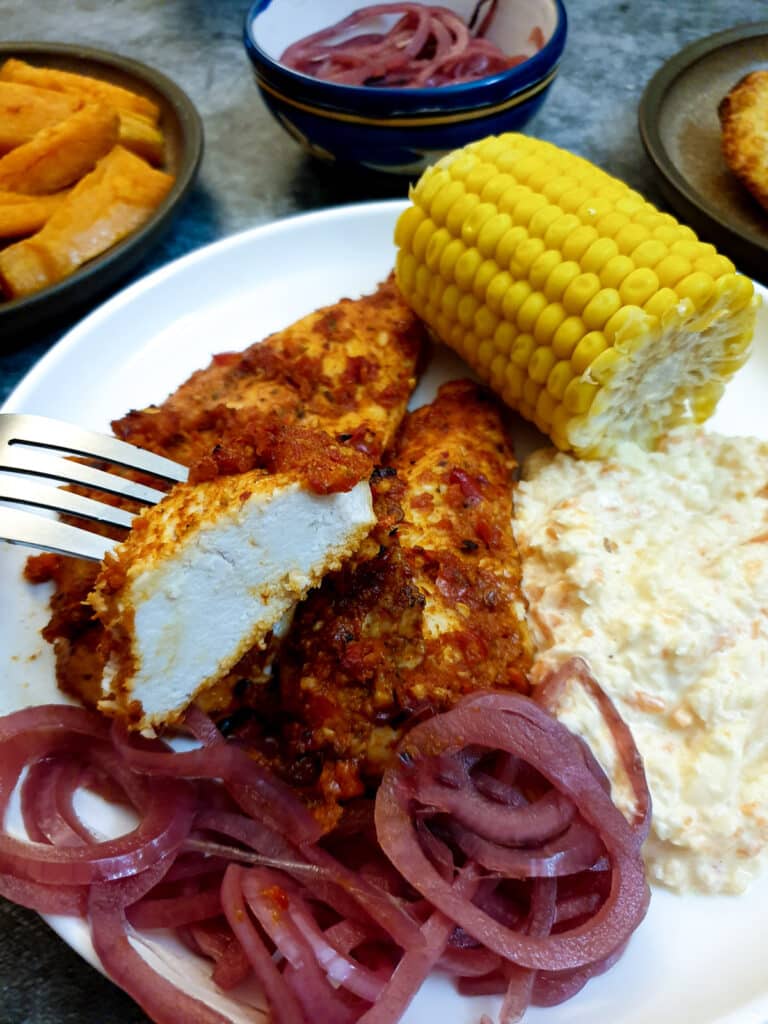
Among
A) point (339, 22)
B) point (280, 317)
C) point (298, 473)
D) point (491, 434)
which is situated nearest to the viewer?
point (298, 473)

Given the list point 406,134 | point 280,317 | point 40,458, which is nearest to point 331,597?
point 40,458

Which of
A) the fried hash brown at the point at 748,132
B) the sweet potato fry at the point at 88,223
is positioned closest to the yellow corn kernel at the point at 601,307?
the fried hash brown at the point at 748,132

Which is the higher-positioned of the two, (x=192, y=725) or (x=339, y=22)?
(x=339, y=22)

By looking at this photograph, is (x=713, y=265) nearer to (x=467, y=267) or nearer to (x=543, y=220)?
(x=543, y=220)

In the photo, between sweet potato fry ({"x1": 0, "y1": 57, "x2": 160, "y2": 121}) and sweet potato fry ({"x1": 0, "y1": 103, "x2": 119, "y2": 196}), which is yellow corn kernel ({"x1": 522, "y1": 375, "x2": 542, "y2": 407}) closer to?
sweet potato fry ({"x1": 0, "y1": 103, "x2": 119, "y2": 196})

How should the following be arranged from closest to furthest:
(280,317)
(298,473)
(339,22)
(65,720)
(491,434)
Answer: (298,473) < (65,720) < (491,434) < (280,317) < (339,22)

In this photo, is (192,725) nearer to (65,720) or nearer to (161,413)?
(65,720)

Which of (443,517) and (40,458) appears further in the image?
(443,517)
